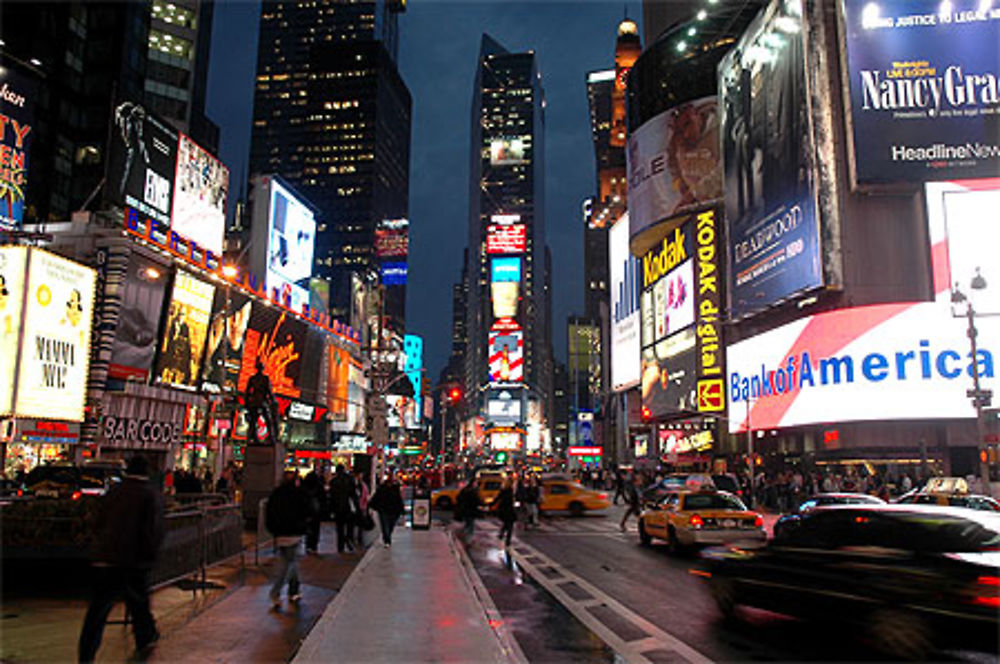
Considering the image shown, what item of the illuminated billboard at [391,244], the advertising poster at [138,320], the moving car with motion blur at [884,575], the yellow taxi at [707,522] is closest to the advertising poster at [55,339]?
the advertising poster at [138,320]

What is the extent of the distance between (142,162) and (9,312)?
1392 centimetres

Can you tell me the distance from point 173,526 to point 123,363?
27771mm

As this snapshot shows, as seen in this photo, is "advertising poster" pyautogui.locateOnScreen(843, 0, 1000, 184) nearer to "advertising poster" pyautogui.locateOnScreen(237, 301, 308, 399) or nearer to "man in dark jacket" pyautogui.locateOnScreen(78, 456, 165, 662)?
"advertising poster" pyautogui.locateOnScreen(237, 301, 308, 399)

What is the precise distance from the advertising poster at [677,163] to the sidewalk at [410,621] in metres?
54.2

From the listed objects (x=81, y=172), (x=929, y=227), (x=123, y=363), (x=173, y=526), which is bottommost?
(x=173, y=526)

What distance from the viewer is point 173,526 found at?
422 inches

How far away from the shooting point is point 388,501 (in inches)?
658

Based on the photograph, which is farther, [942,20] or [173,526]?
[942,20]

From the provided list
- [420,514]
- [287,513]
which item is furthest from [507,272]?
[287,513]

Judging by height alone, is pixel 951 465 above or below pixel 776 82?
below

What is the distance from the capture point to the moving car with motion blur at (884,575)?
7.30 meters

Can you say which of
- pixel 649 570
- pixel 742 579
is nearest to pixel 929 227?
pixel 649 570

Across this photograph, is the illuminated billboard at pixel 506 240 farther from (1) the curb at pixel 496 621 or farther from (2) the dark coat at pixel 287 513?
(2) the dark coat at pixel 287 513

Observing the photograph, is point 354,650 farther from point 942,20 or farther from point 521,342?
point 521,342
